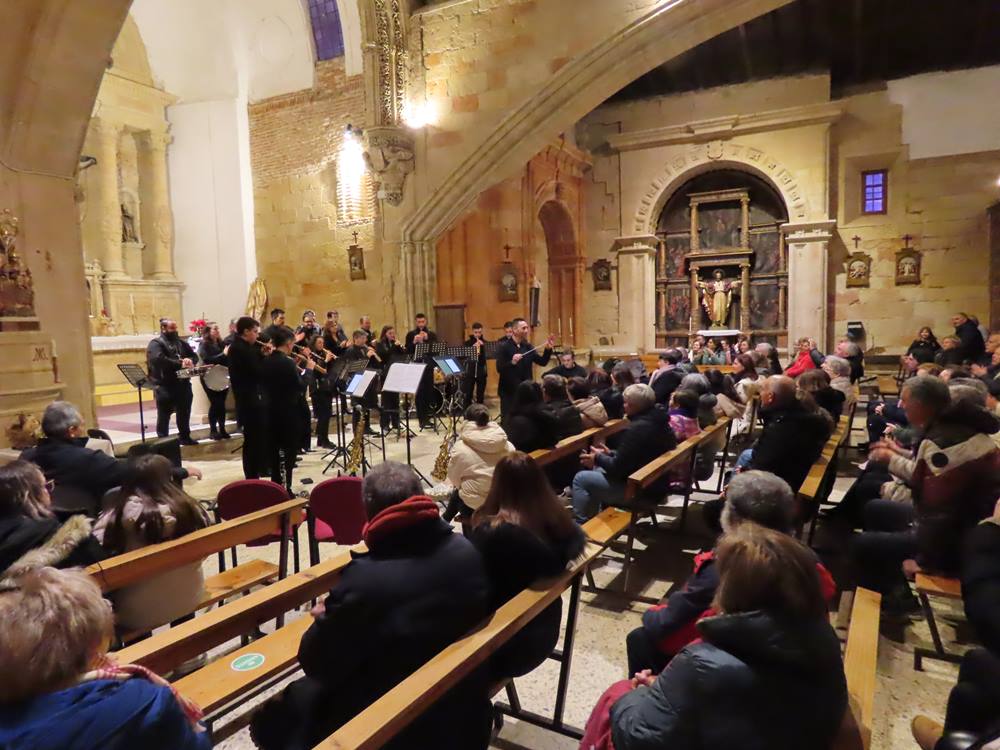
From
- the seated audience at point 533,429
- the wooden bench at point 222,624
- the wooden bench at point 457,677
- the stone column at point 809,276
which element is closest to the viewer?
the wooden bench at point 457,677


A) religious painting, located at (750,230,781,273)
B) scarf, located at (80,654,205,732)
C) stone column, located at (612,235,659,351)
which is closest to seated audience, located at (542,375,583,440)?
scarf, located at (80,654,205,732)

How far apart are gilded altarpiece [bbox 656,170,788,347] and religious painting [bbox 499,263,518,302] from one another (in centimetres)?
398

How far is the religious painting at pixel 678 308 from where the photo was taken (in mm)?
13867

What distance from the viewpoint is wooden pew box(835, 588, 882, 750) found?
1.65m

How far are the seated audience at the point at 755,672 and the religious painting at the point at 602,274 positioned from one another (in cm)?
1282

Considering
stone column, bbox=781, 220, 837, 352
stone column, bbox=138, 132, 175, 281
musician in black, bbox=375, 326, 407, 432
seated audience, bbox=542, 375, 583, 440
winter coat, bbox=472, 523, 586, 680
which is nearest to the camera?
winter coat, bbox=472, 523, 586, 680

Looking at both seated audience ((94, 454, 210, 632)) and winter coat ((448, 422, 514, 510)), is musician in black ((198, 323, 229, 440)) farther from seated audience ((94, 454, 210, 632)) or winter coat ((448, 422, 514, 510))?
seated audience ((94, 454, 210, 632))

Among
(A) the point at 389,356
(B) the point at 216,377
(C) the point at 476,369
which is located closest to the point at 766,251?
(C) the point at 476,369

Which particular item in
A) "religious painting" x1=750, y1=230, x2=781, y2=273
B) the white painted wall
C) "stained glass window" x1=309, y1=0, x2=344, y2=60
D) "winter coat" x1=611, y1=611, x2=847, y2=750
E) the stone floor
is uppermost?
"stained glass window" x1=309, y1=0, x2=344, y2=60

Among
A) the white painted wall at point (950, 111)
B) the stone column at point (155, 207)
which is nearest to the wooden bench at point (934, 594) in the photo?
the white painted wall at point (950, 111)

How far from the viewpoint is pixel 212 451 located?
7328 millimetres

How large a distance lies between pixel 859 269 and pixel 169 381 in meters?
11.4

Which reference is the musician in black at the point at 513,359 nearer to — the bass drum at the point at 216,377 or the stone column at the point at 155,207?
the bass drum at the point at 216,377

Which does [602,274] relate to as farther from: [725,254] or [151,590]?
[151,590]
